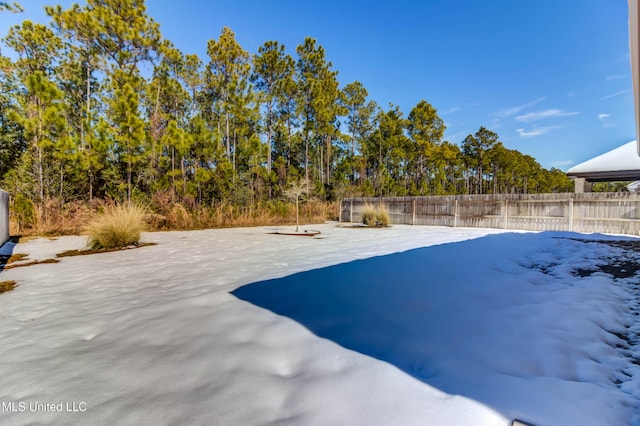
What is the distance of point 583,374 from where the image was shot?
49.3 inches

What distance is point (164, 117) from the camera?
41.5ft

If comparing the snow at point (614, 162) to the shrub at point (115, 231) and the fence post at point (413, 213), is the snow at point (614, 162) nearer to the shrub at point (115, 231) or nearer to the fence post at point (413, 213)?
the fence post at point (413, 213)

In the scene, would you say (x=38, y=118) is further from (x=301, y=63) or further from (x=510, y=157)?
(x=510, y=157)

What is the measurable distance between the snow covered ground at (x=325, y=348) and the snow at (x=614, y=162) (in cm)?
1054

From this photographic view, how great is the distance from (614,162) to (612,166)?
16.9 inches

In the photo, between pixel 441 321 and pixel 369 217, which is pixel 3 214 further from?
pixel 369 217

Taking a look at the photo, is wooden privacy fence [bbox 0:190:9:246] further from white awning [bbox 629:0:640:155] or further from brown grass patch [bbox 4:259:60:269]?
white awning [bbox 629:0:640:155]

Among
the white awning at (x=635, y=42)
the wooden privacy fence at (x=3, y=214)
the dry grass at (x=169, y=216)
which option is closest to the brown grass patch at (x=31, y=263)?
the dry grass at (x=169, y=216)

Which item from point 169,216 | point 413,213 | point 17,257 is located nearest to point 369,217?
point 413,213

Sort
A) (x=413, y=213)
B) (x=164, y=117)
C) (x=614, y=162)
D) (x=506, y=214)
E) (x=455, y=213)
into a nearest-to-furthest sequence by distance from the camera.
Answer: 1. (x=506, y=214)
2. (x=614, y=162)
3. (x=455, y=213)
4. (x=413, y=213)
5. (x=164, y=117)

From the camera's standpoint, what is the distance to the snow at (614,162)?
10180 mm

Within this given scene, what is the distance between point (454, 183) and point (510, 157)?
652cm

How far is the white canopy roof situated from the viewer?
10.1 m

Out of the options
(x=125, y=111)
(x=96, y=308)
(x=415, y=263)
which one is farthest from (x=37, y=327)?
(x=125, y=111)
